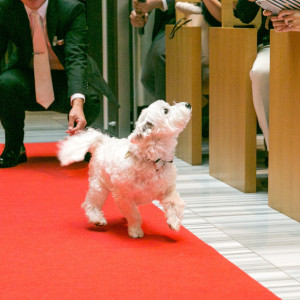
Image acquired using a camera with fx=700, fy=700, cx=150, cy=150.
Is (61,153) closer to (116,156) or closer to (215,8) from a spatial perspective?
(116,156)

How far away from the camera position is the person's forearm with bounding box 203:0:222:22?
3398mm

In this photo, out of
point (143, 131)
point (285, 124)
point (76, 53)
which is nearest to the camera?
point (143, 131)

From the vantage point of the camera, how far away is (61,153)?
7.53 feet

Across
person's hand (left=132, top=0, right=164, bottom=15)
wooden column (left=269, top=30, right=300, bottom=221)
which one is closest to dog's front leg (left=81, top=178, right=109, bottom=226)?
wooden column (left=269, top=30, right=300, bottom=221)

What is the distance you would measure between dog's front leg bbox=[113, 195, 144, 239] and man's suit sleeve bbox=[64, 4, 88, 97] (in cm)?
117

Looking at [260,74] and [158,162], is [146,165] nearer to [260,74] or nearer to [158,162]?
[158,162]

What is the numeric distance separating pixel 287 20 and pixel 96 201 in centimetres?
84

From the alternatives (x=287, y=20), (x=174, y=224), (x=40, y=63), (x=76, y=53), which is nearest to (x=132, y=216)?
(x=174, y=224)

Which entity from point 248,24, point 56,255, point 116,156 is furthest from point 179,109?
point 248,24

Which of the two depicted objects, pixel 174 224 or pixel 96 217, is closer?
pixel 174 224

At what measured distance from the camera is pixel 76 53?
3373 mm

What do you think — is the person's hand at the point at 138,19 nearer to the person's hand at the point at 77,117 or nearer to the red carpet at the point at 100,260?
the person's hand at the point at 77,117

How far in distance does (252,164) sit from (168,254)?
0.98 metres

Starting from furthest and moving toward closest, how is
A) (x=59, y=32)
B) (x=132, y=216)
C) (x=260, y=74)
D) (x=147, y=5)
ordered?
(x=147, y=5), (x=59, y=32), (x=260, y=74), (x=132, y=216)
